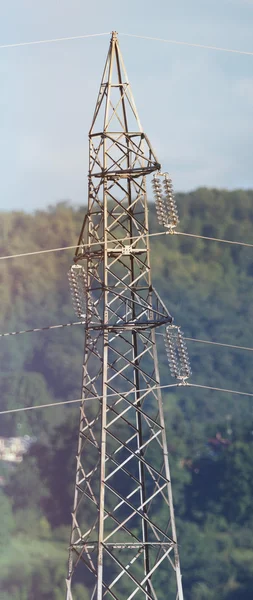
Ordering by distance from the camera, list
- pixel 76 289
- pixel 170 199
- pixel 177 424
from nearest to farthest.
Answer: pixel 170 199 → pixel 76 289 → pixel 177 424

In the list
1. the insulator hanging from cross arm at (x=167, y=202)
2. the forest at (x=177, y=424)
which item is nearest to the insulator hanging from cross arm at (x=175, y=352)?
the insulator hanging from cross arm at (x=167, y=202)

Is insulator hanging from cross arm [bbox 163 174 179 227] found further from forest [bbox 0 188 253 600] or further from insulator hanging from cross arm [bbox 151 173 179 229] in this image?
forest [bbox 0 188 253 600]

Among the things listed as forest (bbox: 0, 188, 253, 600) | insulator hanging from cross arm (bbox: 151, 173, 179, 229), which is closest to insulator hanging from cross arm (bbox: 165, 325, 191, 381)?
insulator hanging from cross arm (bbox: 151, 173, 179, 229)

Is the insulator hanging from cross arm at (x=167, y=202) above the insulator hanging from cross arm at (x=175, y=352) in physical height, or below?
above

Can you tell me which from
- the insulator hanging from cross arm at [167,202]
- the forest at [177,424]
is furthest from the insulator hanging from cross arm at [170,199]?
the forest at [177,424]

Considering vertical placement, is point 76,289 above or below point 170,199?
below

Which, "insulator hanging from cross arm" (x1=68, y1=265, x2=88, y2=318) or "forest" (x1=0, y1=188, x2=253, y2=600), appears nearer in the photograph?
"insulator hanging from cross arm" (x1=68, y1=265, x2=88, y2=318)

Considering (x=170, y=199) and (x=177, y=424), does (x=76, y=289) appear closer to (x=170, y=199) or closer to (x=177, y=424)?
(x=170, y=199)

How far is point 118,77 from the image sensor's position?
666 inches

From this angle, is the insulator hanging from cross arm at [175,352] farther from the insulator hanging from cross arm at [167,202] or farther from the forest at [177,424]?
the forest at [177,424]

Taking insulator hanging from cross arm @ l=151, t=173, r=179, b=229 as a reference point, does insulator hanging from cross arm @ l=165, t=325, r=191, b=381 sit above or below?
below

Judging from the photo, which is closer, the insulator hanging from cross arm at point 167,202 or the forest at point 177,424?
the insulator hanging from cross arm at point 167,202

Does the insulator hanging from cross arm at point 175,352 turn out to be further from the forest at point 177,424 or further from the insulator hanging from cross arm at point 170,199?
the forest at point 177,424

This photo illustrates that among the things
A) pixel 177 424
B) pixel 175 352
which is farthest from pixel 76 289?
pixel 177 424
